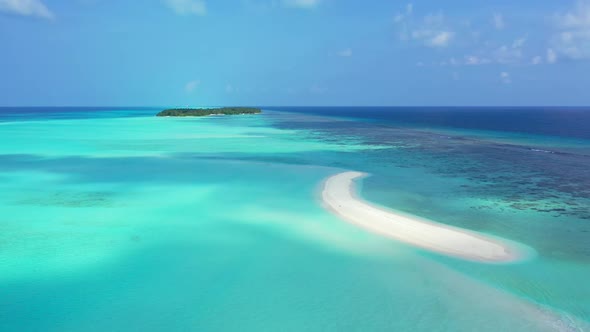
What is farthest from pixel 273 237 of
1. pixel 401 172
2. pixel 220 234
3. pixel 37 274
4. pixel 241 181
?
pixel 401 172

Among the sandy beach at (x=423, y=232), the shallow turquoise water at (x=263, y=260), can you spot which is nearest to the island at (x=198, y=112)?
the shallow turquoise water at (x=263, y=260)

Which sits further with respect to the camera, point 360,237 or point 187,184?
point 187,184

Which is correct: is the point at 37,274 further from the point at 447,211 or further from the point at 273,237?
the point at 447,211

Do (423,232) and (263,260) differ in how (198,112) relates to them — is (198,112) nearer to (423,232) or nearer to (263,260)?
(423,232)

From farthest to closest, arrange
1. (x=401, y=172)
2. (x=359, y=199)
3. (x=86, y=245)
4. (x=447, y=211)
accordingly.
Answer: (x=401, y=172) → (x=359, y=199) → (x=447, y=211) → (x=86, y=245)

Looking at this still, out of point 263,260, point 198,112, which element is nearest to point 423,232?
point 263,260
